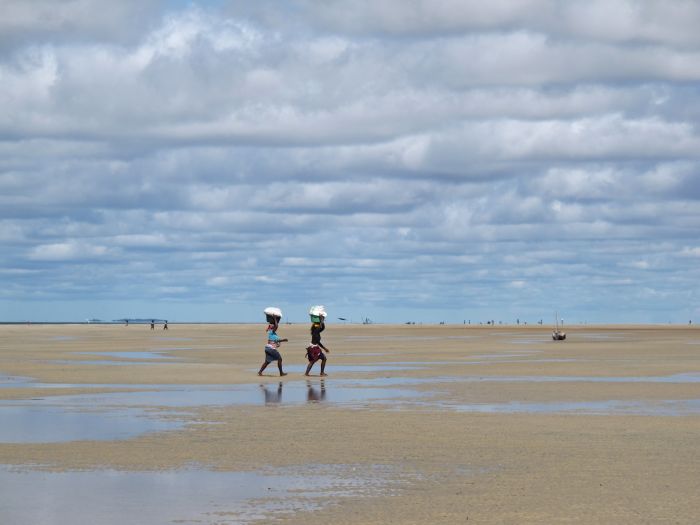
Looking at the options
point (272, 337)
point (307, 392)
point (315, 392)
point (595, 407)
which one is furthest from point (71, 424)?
point (272, 337)

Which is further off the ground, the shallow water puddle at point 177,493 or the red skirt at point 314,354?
the red skirt at point 314,354

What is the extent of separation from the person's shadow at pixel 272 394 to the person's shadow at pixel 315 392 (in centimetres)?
77

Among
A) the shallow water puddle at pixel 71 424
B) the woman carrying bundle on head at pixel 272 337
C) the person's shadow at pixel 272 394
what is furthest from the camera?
the woman carrying bundle on head at pixel 272 337

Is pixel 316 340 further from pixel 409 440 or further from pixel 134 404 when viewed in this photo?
pixel 409 440

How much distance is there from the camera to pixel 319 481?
593 inches

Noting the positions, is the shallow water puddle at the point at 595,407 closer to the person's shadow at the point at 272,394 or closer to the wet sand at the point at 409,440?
the wet sand at the point at 409,440

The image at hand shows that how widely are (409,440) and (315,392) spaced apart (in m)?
11.0

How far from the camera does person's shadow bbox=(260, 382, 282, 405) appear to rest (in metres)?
27.2

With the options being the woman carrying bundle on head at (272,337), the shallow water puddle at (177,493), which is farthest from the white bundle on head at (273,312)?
the shallow water puddle at (177,493)

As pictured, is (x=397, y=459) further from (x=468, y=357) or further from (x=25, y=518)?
(x=468, y=357)

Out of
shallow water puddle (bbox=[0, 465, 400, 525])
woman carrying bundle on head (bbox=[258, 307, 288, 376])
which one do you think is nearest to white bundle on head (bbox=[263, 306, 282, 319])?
woman carrying bundle on head (bbox=[258, 307, 288, 376])

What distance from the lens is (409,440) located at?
63.6 feet

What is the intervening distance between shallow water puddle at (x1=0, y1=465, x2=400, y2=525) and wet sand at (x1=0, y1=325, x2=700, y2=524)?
0.27ft

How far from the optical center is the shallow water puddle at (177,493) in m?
12.7
